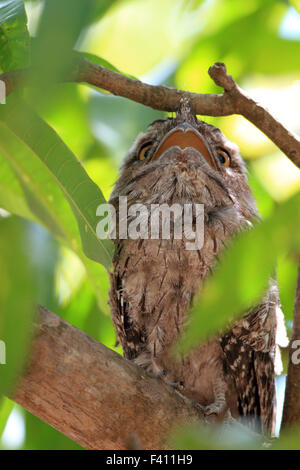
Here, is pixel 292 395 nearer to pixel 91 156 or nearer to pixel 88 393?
pixel 88 393

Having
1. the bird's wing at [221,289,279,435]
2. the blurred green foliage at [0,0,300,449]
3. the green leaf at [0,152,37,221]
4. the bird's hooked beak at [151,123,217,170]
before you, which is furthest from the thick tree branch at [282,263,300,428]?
the bird's hooked beak at [151,123,217,170]

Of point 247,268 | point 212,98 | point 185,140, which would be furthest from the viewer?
point 185,140

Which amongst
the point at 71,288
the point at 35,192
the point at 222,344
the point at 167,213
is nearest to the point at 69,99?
the point at 167,213

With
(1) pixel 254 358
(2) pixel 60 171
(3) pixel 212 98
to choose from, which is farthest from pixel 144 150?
(2) pixel 60 171

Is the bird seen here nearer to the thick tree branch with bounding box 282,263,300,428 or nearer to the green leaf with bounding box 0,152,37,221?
the thick tree branch with bounding box 282,263,300,428

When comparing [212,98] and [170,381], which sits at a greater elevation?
[212,98]
